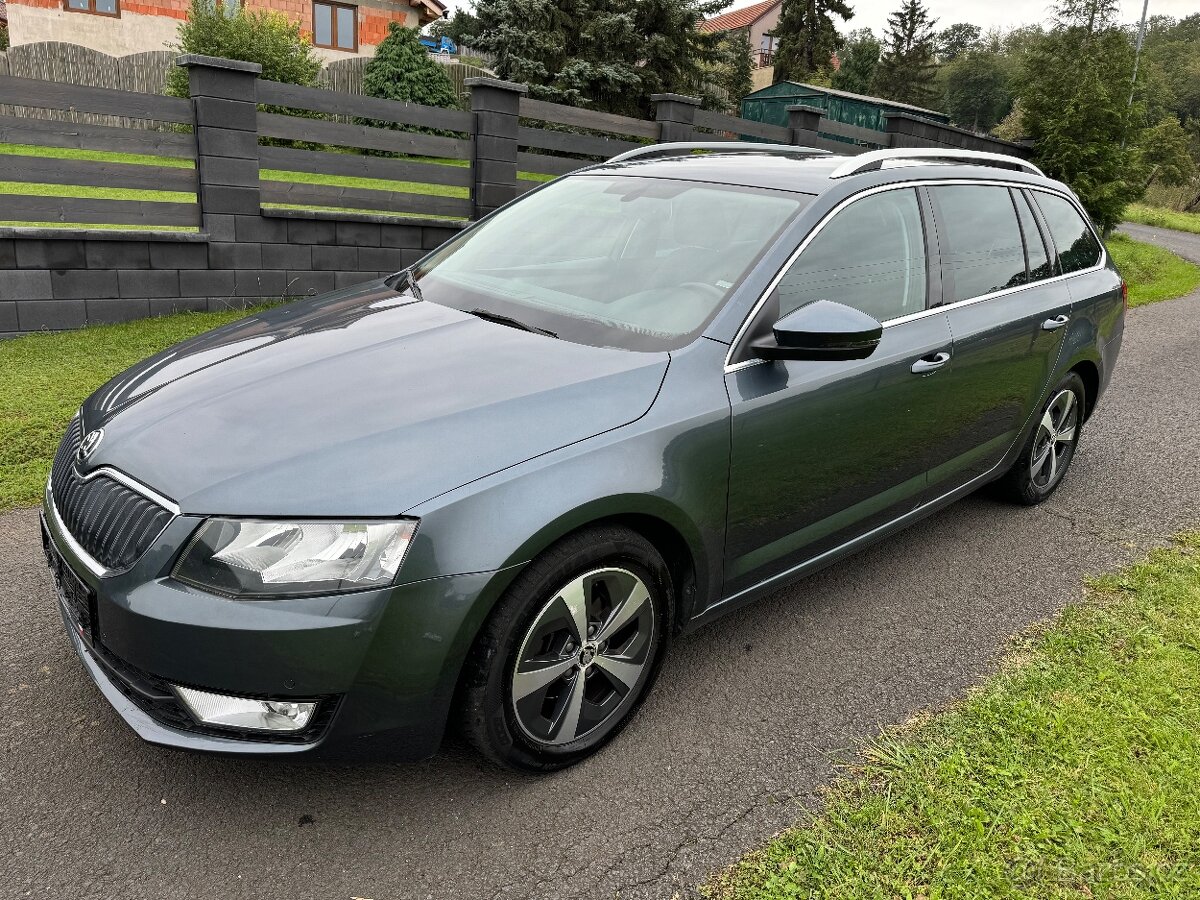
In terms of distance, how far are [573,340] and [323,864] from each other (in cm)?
158

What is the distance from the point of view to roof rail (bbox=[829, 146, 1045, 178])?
3.32m

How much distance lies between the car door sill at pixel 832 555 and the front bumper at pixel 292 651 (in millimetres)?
968

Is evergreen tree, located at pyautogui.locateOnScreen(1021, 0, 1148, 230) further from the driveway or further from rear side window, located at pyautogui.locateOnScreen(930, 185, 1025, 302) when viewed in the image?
rear side window, located at pyautogui.locateOnScreen(930, 185, 1025, 302)

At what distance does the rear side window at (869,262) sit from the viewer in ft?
9.78

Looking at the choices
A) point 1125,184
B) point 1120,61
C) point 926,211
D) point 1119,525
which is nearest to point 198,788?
point 926,211

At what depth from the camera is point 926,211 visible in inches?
139

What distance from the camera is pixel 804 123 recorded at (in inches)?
499

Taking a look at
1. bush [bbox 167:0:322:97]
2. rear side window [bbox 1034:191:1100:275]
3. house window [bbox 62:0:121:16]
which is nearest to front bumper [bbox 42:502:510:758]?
rear side window [bbox 1034:191:1100:275]

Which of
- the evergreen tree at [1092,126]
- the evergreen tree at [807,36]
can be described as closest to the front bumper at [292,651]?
the evergreen tree at [1092,126]

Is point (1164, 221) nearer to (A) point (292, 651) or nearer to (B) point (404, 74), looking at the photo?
(B) point (404, 74)

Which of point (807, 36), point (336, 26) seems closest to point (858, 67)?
point (807, 36)

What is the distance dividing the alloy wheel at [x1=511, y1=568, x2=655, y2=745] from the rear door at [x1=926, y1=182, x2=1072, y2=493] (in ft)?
5.49

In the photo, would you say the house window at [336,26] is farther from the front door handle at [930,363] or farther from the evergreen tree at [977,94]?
the evergreen tree at [977,94]

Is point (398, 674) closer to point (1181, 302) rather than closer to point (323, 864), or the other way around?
point (323, 864)
